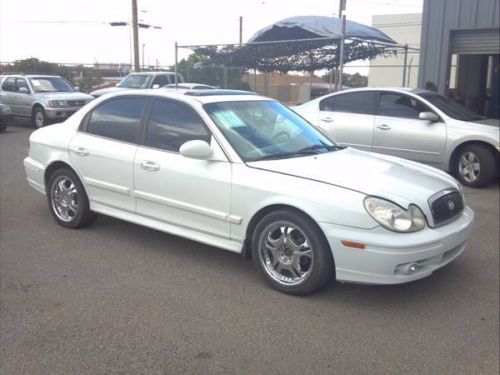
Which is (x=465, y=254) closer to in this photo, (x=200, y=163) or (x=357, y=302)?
(x=357, y=302)

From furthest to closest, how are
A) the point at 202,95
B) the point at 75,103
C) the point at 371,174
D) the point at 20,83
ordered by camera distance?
the point at 20,83 < the point at 75,103 < the point at 202,95 < the point at 371,174

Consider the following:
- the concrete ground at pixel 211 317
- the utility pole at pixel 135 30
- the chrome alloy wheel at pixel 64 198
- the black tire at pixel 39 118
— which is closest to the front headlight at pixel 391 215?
the concrete ground at pixel 211 317

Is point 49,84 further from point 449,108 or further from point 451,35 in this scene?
point 449,108

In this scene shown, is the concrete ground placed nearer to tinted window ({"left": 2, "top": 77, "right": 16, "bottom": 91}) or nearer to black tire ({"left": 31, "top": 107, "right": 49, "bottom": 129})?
black tire ({"left": 31, "top": 107, "right": 49, "bottom": 129})

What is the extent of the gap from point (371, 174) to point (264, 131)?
1.08m

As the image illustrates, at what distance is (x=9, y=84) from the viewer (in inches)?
691

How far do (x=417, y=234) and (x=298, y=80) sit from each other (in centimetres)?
2636

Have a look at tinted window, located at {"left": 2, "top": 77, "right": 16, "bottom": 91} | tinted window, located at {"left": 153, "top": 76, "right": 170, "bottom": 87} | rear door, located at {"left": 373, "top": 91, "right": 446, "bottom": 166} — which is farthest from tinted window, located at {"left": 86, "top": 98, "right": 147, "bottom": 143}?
tinted window, located at {"left": 153, "top": 76, "right": 170, "bottom": 87}

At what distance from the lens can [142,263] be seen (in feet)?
16.0

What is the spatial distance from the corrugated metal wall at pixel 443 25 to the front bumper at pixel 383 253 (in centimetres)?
964

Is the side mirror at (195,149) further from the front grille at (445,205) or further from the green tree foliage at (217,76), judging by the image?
the green tree foliage at (217,76)

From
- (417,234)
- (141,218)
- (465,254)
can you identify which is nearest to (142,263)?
(141,218)

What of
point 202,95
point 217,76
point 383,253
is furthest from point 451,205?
point 217,76

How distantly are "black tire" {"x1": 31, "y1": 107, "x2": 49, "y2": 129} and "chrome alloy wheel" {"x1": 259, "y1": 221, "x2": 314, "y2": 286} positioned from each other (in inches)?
538
